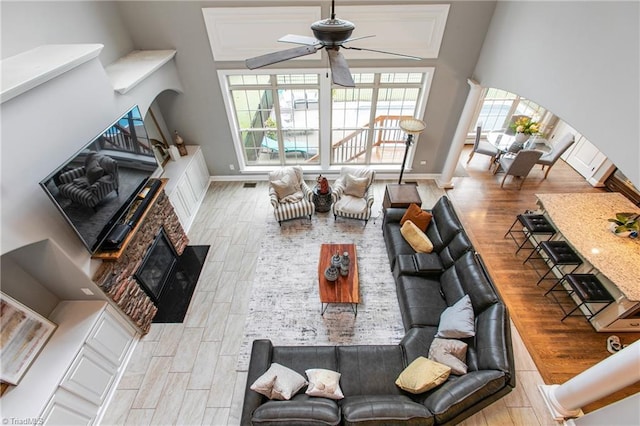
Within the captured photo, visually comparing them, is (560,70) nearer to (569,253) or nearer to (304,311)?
(569,253)

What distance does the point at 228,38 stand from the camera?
15.0ft

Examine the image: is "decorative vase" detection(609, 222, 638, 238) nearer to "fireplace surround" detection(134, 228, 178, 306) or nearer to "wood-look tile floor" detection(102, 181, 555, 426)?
"wood-look tile floor" detection(102, 181, 555, 426)

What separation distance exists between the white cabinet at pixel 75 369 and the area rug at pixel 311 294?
4.84ft

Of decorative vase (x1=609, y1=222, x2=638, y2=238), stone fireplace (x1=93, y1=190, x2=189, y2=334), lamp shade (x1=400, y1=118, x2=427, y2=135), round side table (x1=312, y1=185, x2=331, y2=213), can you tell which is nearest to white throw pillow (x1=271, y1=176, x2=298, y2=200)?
round side table (x1=312, y1=185, x2=331, y2=213)

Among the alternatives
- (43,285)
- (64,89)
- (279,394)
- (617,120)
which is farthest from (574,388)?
(64,89)

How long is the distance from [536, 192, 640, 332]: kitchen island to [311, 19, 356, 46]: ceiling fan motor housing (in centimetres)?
414

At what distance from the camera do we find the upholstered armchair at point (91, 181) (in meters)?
2.64

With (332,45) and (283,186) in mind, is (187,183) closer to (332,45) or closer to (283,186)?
(283,186)

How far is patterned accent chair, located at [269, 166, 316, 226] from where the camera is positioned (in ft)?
16.8

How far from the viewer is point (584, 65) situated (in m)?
2.80

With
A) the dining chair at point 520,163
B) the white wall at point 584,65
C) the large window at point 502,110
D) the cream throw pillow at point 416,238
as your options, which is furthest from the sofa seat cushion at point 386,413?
the large window at point 502,110

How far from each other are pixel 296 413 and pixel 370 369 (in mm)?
1035

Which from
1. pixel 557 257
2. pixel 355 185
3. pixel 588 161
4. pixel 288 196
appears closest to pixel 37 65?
pixel 288 196

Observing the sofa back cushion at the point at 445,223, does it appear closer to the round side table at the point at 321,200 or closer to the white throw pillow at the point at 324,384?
the round side table at the point at 321,200
